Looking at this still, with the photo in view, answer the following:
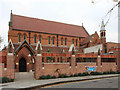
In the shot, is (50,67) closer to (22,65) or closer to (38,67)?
(38,67)

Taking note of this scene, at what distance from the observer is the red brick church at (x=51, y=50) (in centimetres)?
1775

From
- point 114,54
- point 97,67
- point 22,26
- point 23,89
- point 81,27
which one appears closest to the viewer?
point 23,89

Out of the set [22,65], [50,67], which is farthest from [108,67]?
[22,65]

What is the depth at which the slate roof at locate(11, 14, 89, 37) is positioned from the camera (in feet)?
112

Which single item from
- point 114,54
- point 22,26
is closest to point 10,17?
point 22,26

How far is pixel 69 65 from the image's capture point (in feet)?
65.7

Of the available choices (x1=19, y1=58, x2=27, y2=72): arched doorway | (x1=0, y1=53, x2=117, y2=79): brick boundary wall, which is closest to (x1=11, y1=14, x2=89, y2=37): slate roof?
(x1=19, y1=58, x2=27, y2=72): arched doorway

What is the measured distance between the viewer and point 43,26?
38.5m

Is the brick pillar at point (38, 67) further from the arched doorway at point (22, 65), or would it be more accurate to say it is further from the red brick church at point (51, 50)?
the arched doorway at point (22, 65)

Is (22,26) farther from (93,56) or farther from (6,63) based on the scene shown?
(93,56)

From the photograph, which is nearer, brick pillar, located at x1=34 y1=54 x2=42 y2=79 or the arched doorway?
brick pillar, located at x1=34 y1=54 x2=42 y2=79

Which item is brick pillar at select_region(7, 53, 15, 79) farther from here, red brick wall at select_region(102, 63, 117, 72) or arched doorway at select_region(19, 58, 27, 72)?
red brick wall at select_region(102, 63, 117, 72)

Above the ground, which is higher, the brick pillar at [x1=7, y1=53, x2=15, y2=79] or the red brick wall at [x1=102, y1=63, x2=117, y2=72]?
the brick pillar at [x1=7, y1=53, x2=15, y2=79]

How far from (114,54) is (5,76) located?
81.2 ft
